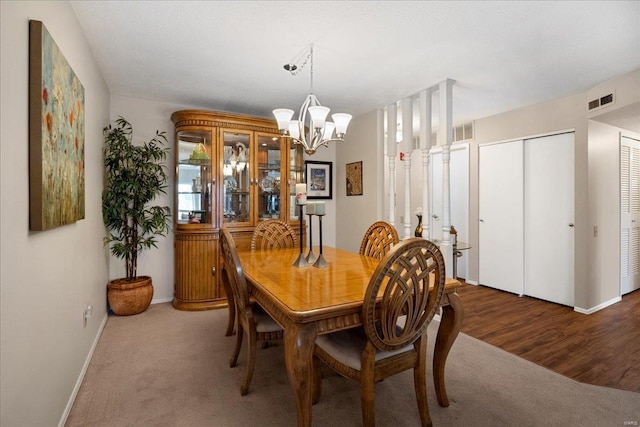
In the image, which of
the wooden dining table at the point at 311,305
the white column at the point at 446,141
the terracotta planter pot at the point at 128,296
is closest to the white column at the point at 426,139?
the white column at the point at 446,141

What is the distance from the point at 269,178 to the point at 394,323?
285 centimetres

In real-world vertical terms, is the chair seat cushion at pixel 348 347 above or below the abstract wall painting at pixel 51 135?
below

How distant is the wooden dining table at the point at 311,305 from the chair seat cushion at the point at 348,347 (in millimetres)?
194

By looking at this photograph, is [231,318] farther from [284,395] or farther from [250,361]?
[284,395]

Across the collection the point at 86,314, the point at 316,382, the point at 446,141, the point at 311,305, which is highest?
the point at 446,141

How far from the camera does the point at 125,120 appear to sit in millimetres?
3564

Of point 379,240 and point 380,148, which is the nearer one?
point 379,240

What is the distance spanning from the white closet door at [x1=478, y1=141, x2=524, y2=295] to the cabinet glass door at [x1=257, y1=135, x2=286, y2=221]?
9.34ft

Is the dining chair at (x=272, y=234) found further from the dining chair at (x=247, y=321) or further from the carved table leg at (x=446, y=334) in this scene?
the carved table leg at (x=446, y=334)

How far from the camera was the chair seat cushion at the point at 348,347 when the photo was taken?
5.09 ft

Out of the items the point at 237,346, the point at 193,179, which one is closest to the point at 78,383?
the point at 237,346

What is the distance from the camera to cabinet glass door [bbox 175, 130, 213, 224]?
3654 mm

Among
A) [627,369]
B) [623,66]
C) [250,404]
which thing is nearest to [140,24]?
[250,404]

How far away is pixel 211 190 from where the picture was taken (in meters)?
3.64
